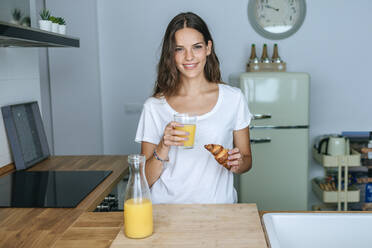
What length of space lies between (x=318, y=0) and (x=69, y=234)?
314cm

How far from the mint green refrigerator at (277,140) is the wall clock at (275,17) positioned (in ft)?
1.94

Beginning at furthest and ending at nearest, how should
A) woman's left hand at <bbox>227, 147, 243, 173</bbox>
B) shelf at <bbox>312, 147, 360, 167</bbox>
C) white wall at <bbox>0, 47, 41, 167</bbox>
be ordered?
shelf at <bbox>312, 147, 360, 167</bbox> < white wall at <bbox>0, 47, 41, 167</bbox> < woman's left hand at <bbox>227, 147, 243, 173</bbox>

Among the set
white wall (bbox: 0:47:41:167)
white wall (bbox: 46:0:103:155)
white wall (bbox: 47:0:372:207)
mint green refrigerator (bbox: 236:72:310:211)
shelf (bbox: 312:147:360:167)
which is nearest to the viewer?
white wall (bbox: 0:47:41:167)

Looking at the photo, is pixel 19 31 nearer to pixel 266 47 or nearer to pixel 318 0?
pixel 266 47

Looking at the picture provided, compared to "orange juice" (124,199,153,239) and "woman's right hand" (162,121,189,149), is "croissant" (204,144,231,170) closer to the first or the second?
"woman's right hand" (162,121,189,149)

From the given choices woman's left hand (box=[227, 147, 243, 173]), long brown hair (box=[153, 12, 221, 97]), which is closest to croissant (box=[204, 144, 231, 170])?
woman's left hand (box=[227, 147, 243, 173])

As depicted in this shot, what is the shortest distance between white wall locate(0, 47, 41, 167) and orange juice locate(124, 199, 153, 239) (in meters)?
1.22

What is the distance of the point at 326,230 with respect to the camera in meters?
1.38

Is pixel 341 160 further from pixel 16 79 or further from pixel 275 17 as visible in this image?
pixel 16 79

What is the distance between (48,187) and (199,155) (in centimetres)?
69

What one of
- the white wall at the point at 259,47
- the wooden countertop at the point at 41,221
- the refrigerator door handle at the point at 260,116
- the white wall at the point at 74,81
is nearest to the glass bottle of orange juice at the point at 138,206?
the wooden countertop at the point at 41,221

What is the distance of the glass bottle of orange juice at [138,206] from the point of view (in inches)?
46.4

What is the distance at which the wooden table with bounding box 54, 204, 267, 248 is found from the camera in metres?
1.18

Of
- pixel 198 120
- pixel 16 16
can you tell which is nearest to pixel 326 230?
pixel 198 120
